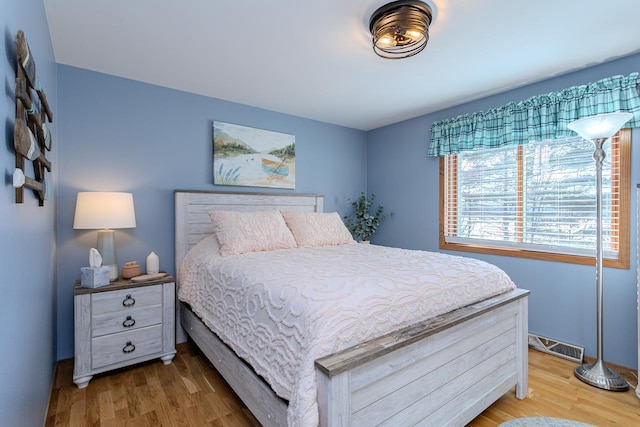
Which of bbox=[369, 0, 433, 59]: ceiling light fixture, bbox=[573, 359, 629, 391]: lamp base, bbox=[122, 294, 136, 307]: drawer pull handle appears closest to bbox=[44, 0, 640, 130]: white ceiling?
bbox=[369, 0, 433, 59]: ceiling light fixture

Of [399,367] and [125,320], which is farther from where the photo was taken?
[125,320]

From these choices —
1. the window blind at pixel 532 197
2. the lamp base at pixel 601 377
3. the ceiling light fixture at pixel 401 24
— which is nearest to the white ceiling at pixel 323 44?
the ceiling light fixture at pixel 401 24

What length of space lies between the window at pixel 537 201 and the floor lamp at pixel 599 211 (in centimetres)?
34

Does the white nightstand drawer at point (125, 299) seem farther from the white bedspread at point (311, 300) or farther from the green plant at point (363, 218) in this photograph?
the green plant at point (363, 218)

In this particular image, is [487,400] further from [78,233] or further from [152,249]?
[78,233]

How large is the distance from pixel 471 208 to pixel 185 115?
10.2 feet

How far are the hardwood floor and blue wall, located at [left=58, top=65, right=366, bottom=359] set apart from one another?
2.30ft

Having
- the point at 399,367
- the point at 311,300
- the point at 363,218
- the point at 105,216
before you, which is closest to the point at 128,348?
the point at 105,216

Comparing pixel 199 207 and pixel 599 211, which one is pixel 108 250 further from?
pixel 599 211

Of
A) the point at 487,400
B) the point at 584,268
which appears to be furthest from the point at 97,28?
the point at 584,268

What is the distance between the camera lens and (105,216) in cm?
225

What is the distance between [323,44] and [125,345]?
8.44 ft

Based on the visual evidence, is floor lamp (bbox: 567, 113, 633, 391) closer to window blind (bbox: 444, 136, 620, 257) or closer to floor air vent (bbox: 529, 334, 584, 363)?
floor air vent (bbox: 529, 334, 584, 363)

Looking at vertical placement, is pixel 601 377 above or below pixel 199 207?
below
